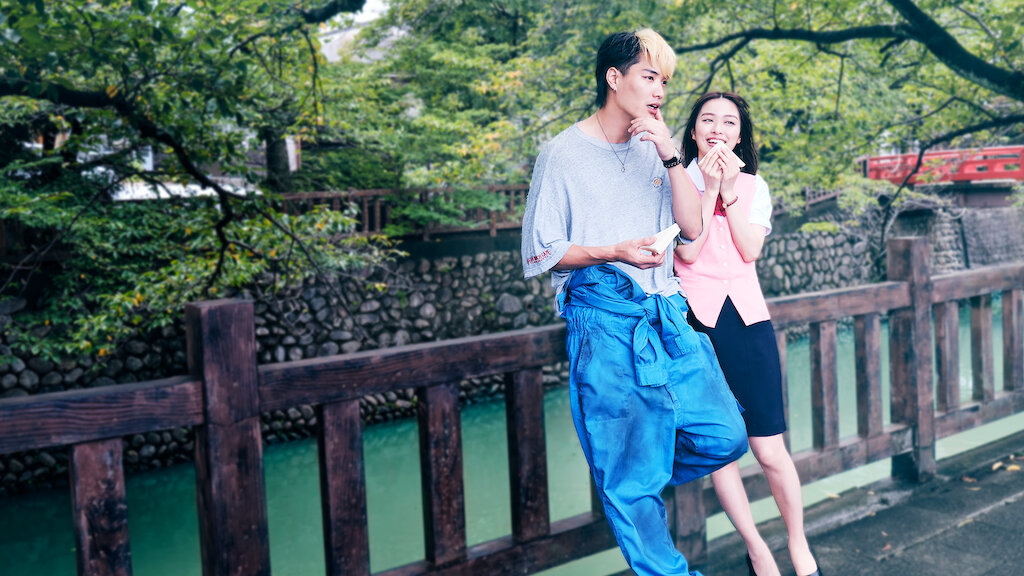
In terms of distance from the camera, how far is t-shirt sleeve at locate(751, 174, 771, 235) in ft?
6.72

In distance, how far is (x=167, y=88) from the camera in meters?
4.86

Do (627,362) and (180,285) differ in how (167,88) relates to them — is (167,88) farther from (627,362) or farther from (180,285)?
(627,362)

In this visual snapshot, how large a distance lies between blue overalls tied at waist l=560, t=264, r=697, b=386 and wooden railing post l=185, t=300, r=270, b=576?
84 cm

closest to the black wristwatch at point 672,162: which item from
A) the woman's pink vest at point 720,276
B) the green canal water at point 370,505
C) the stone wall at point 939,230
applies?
the woman's pink vest at point 720,276

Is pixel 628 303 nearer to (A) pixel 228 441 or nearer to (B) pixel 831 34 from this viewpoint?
(A) pixel 228 441

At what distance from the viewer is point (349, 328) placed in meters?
10.0

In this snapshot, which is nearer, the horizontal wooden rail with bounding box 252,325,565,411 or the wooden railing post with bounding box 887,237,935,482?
the horizontal wooden rail with bounding box 252,325,565,411

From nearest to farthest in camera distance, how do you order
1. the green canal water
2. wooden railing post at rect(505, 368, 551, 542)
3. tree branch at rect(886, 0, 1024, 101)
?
wooden railing post at rect(505, 368, 551, 542) → tree branch at rect(886, 0, 1024, 101) → the green canal water

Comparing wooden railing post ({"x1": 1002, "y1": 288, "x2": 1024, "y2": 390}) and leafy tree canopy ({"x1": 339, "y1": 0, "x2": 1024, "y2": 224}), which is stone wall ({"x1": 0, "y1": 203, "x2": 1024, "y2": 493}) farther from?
wooden railing post ({"x1": 1002, "y1": 288, "x2": 1024, "y2": 390})

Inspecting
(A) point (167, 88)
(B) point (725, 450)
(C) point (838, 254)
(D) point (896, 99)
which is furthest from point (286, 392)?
(C) point (838, 254)

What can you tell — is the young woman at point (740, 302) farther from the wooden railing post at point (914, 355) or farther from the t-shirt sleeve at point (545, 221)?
the wooden railing post at point (914, 355)

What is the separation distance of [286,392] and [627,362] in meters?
0.90

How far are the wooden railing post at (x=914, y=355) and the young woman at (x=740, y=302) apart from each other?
165cm

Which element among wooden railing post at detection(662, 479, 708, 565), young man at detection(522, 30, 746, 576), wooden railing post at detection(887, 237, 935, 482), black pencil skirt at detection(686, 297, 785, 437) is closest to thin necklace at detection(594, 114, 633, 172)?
young man at detection(522, 30, 746, 576)
